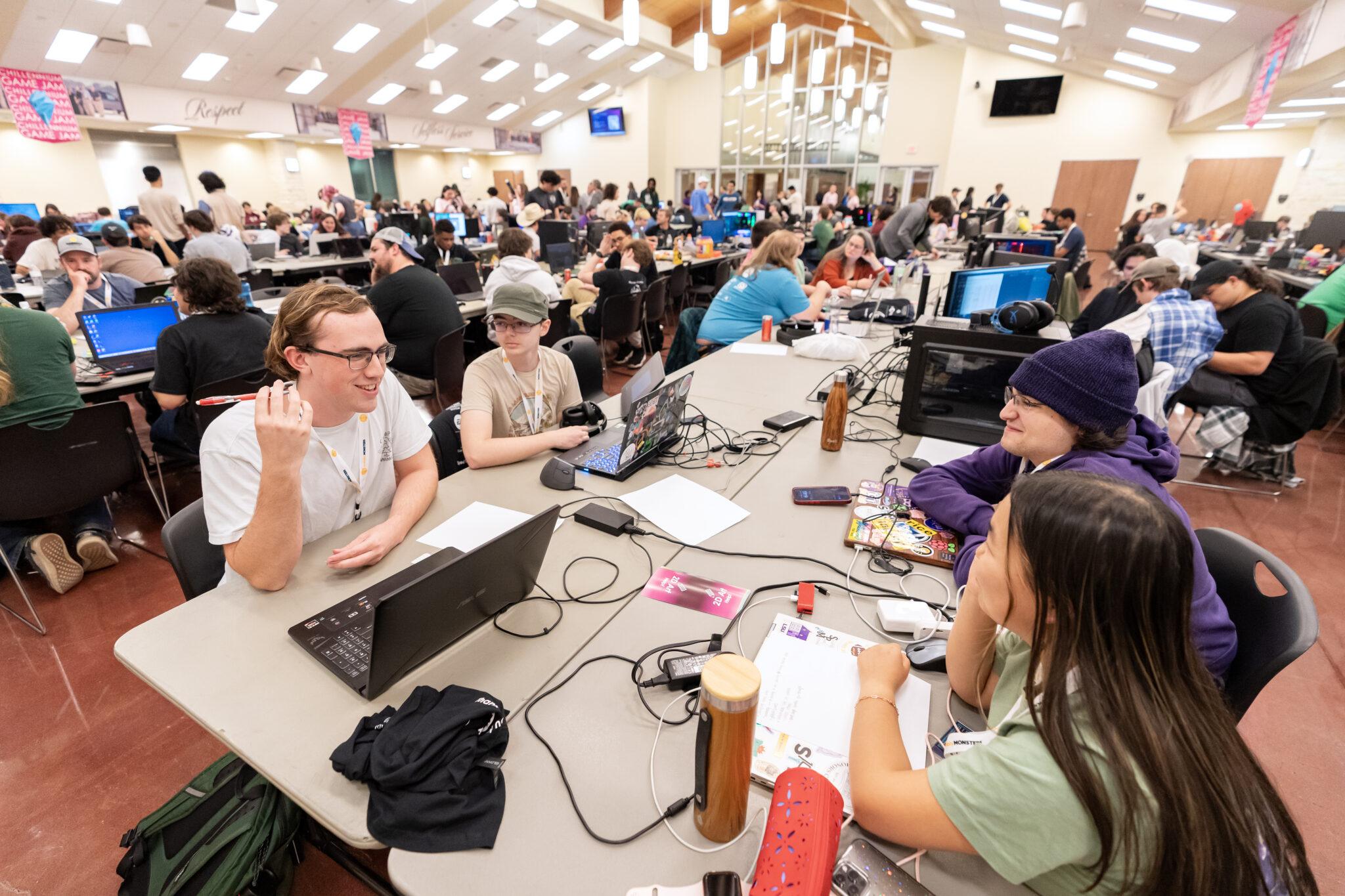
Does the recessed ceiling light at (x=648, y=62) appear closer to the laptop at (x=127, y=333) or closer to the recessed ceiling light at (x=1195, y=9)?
the recessed ceiling light at (x=1195, y=9)

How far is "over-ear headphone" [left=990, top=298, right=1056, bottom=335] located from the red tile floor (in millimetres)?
1524

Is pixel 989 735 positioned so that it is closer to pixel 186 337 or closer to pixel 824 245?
pixel 186 337

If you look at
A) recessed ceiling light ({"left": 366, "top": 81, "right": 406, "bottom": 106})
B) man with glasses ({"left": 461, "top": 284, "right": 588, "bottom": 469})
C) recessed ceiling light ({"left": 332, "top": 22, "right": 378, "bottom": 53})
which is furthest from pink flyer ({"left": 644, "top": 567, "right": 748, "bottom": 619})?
recessed ceiling light ({"left": 366, "top": 81, "right": 406, "bottom": 106})

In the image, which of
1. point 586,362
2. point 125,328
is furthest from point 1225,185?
point 125,328

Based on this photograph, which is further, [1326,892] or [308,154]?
[308,154]

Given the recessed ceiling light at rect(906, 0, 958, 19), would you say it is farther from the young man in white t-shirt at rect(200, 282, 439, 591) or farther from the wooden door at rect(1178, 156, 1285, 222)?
the young man in white t-shirt at rect(200, 282, 439, 591)

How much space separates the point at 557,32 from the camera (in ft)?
40.5

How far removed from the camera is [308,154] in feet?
50.2

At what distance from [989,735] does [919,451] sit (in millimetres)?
1298

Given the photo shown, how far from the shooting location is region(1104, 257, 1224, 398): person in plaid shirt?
3.16 metres

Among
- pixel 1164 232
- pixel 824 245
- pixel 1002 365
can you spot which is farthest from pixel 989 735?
pixel 1164 232

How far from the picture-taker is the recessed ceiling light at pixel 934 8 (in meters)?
9.56

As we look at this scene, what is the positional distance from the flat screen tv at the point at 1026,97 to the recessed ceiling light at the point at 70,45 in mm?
15767

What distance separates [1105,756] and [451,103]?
17787 mm
